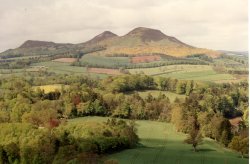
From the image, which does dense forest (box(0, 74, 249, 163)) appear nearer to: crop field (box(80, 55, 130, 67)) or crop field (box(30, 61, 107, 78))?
crop field (box(30, 61, 107, 78))

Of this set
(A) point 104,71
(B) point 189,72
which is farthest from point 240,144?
(B) point 189,72

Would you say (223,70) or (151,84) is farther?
(223,70)

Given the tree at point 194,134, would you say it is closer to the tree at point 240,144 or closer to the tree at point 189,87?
the tree at point 240,144

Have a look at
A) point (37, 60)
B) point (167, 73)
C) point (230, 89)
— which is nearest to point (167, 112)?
point (230, 89)

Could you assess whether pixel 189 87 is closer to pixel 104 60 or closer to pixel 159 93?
pixel 159 93

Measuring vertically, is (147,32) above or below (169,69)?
above

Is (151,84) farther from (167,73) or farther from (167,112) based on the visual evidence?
(167,112)

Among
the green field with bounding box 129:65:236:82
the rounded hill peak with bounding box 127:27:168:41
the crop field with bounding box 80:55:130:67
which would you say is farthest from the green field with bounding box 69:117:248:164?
the crop field with bounding box 80:55:130:67
